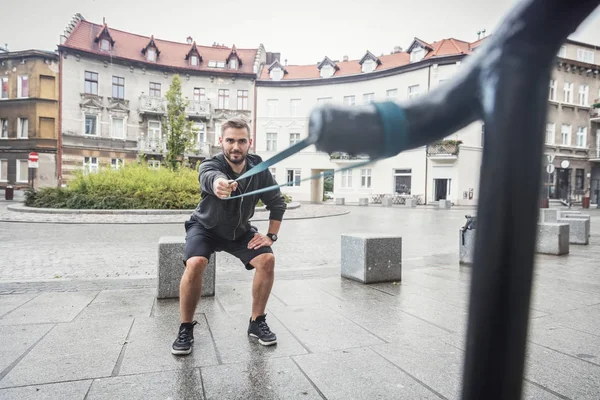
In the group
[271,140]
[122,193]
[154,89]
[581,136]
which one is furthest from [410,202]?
[154,89]

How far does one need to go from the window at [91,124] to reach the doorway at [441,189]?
29828mm

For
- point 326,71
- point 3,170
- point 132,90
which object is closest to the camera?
point 3,170

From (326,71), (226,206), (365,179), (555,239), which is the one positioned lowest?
(555,239)

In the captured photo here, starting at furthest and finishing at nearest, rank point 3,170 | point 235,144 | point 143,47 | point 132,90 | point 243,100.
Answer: point 243,100, point 143,47, point 132,90, point 3,170, point 235,144

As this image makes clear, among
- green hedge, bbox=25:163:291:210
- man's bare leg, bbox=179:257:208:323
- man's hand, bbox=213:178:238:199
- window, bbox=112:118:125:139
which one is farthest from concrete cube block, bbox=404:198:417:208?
man's hand, bbox=213:178:238:199

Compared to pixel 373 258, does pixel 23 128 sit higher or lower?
higher

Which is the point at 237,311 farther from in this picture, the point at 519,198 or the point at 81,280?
the point at 519,198

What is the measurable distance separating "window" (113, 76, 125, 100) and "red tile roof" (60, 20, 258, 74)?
6.49 ft

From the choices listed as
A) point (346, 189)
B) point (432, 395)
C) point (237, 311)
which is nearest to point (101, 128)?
point (346, 189)

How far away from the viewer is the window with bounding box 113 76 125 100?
121 ft

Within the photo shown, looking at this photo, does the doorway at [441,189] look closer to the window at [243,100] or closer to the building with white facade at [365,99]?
the building with white facade at [365,99]

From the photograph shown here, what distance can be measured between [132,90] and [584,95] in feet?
136

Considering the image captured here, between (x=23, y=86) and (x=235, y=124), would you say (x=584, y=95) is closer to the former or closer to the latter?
(x=235, y=124)

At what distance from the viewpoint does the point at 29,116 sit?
3528cm
